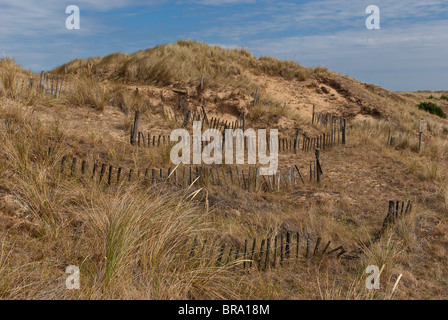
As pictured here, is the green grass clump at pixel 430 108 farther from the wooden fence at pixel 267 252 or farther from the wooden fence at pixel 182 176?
the wooden fence at pixel 267 252

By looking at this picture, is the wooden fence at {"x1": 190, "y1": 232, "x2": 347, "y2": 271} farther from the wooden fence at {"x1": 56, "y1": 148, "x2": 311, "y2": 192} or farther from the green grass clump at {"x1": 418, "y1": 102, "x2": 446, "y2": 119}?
the green grass clump at {"x1": 418, "y1": 102, "x2": 446, "y2": 119}

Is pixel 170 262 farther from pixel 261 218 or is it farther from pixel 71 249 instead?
pixel 261 218

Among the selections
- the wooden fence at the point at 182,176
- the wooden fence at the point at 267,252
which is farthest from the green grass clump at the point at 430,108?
the wooden fence at the point at 267,252

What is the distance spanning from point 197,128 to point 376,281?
→ 6.75 metres

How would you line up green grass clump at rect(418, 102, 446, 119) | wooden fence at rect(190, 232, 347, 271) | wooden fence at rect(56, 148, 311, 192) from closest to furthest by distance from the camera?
wooden fence at rect(190, 232, 347, 271)
wooden fence at rect(56, 148, 311, 192)
green grass clump at rect(418, 102, 446, 119)

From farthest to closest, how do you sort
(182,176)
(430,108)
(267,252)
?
(430,108) < (182,176) < (267,252)

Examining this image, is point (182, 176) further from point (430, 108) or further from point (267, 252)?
point (430, 108)

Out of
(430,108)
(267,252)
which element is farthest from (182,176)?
(430,108)

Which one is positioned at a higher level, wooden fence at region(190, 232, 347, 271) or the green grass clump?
the green grass clump

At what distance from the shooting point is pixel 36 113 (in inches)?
283

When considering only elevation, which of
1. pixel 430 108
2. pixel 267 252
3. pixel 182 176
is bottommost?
pixel 267 252

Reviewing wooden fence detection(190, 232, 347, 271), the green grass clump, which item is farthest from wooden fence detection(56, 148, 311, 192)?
the green grass clump

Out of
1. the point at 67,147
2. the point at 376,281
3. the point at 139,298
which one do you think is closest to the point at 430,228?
the point at 376,281

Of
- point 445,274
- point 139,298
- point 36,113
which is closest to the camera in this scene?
point 139,298
